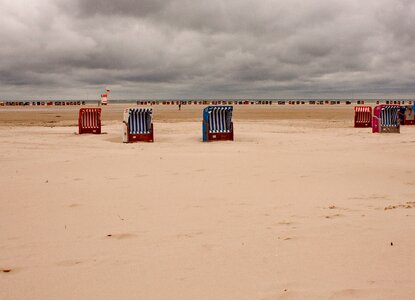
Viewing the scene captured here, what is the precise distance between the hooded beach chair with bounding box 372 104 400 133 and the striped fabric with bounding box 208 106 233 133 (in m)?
7.25

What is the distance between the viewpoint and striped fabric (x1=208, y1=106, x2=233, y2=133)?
15422mm

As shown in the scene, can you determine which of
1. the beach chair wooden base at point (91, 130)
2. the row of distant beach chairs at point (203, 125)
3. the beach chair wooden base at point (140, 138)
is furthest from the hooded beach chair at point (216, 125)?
the beach chair wooden base at point (91, 130)

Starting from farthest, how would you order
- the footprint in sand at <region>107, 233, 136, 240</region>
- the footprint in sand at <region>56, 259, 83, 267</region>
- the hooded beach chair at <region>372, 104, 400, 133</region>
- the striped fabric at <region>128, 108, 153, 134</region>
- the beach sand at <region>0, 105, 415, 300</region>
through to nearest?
the hooded beach chair at <region>372, 104, 400, 133</region> < the striped fabric at <region>128, 108, 153, 134</region> < the footprint in sand at <region>107, 233, 136, 240</region> < the footprint in sand at <region>56, 259, 83, 267</region> < the beach sand at <region>0, 105, 415, 300</region>

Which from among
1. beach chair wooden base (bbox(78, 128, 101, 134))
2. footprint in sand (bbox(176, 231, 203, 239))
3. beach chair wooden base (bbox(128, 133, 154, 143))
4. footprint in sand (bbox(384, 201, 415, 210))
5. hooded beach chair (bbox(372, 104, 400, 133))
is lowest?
footprint in sand (bbox(176, 231, 203, 239))

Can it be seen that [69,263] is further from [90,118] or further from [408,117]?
[408,117]

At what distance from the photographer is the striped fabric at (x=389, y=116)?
18.7 meters

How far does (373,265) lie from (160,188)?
12.9 feet

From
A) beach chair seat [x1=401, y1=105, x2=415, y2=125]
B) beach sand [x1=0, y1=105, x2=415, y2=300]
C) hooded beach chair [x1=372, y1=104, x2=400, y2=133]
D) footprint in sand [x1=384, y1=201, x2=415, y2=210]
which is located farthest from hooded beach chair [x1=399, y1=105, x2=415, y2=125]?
footprint in sand [x1=384, y1=201, x2=415, y2=210]

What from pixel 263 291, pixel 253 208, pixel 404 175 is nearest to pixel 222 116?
pixel 404 175

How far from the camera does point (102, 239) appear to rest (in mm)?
4254

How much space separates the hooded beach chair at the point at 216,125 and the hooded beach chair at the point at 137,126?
1.97 metres

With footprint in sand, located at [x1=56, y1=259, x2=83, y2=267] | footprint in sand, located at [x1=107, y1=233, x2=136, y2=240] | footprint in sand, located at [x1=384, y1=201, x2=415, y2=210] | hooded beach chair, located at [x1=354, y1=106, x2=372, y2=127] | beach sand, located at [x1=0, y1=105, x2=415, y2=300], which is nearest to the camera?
beach sand, located at [x1=0, y1=105, x2=415, y2=300]

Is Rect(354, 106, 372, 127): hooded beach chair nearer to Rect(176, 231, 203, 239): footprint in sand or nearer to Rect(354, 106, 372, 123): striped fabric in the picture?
Rect(354, 106, 372, 123): striped fabric

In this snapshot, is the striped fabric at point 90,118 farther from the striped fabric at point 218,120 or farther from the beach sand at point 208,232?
the beach sand at point 208,232
